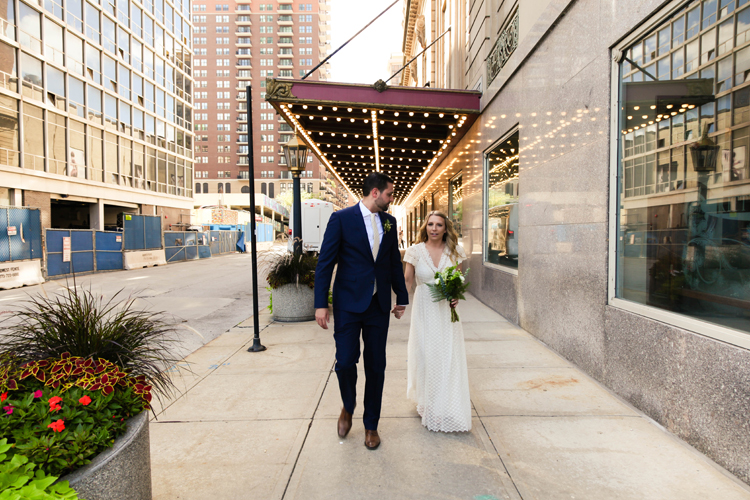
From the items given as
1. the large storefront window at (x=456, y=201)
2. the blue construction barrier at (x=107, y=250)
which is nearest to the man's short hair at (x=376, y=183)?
the large storefront window at (x=456, y=201)

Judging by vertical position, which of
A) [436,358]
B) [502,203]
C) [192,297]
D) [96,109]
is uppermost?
[96,109]

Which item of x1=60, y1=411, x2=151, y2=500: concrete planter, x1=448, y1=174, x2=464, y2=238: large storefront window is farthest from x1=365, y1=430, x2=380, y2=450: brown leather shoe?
x1=448, y1=174, x2=464, y2=238: large storefront window

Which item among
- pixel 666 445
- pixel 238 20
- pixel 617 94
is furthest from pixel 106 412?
pixel 238 20

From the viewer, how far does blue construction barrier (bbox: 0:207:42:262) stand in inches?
544

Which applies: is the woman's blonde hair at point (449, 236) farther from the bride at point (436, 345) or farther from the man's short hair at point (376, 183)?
the man's short hair at point (376, 183)

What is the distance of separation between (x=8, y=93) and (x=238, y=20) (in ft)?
320

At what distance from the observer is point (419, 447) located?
10.6 feet

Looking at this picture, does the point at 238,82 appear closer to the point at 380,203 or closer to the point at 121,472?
the point at 380,203

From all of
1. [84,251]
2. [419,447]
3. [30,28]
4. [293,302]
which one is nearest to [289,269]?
[293,302]

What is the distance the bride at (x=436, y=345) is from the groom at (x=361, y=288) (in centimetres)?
42

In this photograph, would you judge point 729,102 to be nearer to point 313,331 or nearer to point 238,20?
point 313,331

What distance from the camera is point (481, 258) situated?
10.1 metres

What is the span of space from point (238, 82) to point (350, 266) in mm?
116636

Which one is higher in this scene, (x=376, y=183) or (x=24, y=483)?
(x=376, y=183)
